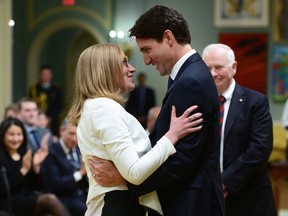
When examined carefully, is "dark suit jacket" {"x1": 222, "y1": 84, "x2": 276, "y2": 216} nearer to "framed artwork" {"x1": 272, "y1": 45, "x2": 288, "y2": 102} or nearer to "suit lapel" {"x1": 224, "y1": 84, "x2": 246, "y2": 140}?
"suit lapel" {"x1": 224, "y1": 84, "x2": 246, "y2": 140}

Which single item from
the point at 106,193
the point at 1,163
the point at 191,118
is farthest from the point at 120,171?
the point at 1,163

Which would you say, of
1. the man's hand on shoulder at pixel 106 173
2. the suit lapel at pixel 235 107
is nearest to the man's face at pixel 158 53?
the man's hand on shoulder at pixel 106 173

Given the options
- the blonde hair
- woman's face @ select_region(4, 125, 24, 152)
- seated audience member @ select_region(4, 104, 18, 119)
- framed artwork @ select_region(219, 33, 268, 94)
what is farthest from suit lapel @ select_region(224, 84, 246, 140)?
framed artwork @ select_region(219, 33, 268, 94)

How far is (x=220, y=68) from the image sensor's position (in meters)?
3.80

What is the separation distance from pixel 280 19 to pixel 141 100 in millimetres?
2944

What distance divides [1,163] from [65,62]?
9.59 metres

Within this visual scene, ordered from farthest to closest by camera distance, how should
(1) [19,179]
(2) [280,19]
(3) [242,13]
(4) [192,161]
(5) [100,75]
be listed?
(3) [242,13] < (2) [280,19] < (1) [19,179] < (5) [100,75] < (4) [192,161]

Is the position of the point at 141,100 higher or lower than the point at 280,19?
lower

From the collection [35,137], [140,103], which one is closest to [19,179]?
[35,137]

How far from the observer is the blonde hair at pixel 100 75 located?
2746mm

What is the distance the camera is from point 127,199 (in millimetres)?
2715

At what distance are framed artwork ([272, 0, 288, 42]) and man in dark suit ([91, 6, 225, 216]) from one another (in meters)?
9.90

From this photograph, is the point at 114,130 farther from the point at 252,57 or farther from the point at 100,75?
the point at 252,57

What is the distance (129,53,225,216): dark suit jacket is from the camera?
2.62m
